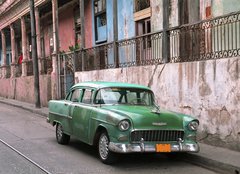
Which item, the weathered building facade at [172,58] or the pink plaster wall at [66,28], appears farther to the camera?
the pink plaster wall at [66,28]

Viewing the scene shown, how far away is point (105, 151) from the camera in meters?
8.36

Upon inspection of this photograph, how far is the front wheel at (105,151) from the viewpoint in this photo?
823cm

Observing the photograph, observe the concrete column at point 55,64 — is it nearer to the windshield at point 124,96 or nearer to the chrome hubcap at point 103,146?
the windshield at point 124,96

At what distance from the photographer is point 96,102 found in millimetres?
9172

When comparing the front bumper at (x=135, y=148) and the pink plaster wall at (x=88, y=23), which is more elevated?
the pink plaster wall at (x=88, y=23)

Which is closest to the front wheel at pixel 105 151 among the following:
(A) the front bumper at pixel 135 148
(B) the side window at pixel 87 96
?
(A) the front bumper at pixel 135 148

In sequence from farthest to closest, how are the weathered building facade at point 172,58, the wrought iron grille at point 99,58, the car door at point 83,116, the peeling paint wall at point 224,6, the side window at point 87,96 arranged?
the wrought iron grille at point 99,58
the peeling paint wall at point 224,6
the weathered building facade at point 172,58
the side window at point 87,96
the car door at point 83,116

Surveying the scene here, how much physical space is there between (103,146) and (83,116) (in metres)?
1.10

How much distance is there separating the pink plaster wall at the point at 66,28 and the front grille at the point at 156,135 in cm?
1654

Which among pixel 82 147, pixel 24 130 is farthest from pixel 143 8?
pixel 82 147

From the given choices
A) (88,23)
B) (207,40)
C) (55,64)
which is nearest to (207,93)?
(207,40)

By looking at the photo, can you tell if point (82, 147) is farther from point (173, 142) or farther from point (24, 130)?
point (24, 130)

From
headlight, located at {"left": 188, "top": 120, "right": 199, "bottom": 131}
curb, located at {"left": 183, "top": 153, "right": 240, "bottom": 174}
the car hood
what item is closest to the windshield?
the car hood

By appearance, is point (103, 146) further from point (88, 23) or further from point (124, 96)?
point (88, 23)
